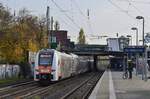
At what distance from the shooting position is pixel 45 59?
42094 millimetres

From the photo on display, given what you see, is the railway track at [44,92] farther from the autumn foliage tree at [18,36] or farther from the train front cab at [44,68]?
the autumn foliage tree at [18,36]

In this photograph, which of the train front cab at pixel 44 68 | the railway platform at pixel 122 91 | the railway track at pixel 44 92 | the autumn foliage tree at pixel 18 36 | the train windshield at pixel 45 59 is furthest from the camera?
the autumn foliage tree at pixel 18 36

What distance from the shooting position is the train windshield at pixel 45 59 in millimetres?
41894

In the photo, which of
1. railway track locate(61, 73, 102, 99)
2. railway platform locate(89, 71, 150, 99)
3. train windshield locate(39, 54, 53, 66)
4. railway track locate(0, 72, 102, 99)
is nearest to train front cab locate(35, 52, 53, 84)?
train windshield locate(39, 54, 53, 66)

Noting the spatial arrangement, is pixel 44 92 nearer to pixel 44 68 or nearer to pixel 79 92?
pixel 79 92

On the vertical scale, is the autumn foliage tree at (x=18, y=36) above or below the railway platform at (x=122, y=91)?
above

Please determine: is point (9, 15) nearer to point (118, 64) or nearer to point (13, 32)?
point (13, 32)

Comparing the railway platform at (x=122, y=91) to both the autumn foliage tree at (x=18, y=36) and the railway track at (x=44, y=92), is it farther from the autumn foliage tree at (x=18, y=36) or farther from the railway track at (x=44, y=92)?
the autumn foliage tree at (x=18, y=36)

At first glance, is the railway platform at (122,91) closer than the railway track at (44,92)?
Yes

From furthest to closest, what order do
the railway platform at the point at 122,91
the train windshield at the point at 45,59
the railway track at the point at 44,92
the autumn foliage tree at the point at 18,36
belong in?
the autumn foliage tree at the point at 18,36
the train windshield at the point at 45,59
the railway track at the point at 44,92
the railway platform at the point at 122,91

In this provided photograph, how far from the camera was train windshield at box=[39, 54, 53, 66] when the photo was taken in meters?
41.9

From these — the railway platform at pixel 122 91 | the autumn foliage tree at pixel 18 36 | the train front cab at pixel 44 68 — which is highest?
the autumn foliage tree at pixel 18 36

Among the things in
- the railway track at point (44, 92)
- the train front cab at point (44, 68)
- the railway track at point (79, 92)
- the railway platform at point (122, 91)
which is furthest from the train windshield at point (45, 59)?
the railway platform at point (122, 91)

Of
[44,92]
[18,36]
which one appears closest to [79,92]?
[44,92]
